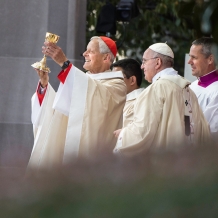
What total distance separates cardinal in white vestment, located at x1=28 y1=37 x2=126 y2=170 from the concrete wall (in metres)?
1.29

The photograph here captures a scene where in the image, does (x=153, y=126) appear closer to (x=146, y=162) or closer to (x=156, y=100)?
(x=156, y=100)

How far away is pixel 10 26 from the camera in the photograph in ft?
25.0

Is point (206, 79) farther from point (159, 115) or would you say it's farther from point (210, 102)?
point (159, 115)

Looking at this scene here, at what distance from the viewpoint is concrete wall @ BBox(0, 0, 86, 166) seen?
752 centimetres

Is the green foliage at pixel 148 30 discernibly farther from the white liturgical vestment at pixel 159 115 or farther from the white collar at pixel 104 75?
the white liturgical vestment at pixel 159 115

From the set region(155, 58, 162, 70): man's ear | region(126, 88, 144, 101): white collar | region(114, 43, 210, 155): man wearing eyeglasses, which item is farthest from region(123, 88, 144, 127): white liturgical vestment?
region(114, 43, 210, 155): man wearing eyeglasses

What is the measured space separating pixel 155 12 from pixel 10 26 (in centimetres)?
543

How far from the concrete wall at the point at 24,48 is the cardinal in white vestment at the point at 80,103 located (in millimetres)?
1285

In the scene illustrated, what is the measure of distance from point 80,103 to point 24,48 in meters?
2.09

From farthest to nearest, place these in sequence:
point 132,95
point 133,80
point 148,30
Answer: point 148,30, point 133,80, point 132,95

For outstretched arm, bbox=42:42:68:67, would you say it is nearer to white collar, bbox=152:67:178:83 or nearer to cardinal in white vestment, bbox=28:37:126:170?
cardinal in white vestment, bbox=28:37:126:170

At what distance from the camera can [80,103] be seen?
18.7 feet

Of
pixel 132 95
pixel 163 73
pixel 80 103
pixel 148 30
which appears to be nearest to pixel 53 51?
pixel 80 103

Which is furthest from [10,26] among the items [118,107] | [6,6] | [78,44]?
[118,107]
